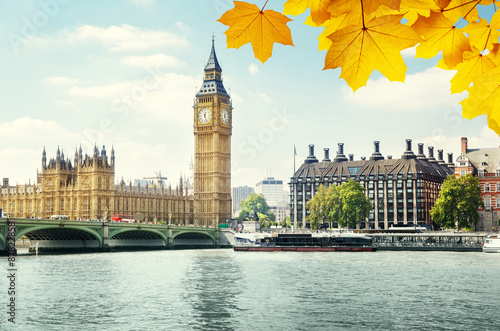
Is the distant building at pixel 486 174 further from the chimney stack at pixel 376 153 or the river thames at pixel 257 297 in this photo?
the river thames at pixel 257 297

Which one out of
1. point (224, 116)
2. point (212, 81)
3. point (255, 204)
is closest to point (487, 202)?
point (224, 116)

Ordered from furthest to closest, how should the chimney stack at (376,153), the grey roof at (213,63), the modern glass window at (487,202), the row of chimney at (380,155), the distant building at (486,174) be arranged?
1. the grey roof at (213,63)
2. the chimney stack at (376,153)
3. the row of chimney at (380,155)
4. the modern glass window at (487,202)
5. the distant building at (486,174)

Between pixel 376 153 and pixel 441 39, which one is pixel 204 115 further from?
pixel 441 39

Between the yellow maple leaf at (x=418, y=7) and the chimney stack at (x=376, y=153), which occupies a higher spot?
the chimney stack at (x=376, y=153)

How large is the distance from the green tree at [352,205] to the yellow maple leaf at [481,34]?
93758 mm

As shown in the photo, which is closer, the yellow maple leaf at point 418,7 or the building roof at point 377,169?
the yellow maple leaf at point 418,7

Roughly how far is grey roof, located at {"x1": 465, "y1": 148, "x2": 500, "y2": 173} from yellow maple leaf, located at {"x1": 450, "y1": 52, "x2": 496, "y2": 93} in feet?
316

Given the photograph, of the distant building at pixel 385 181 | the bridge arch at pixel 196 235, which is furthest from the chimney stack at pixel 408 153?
the bridge arch at pixel 196 235

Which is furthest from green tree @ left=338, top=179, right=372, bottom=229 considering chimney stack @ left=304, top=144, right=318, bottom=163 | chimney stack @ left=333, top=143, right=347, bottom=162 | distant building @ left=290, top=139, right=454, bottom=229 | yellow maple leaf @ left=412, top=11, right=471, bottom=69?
yellow maple leaf @ left=412, top=11, right=471, bottom=69

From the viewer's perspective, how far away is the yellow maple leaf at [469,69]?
1.94 metres

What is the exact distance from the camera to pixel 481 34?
1908mm

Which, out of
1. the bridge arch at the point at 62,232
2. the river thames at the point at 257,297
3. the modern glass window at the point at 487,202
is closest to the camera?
the river thames at the point at 257,297

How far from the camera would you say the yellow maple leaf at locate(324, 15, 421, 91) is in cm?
167

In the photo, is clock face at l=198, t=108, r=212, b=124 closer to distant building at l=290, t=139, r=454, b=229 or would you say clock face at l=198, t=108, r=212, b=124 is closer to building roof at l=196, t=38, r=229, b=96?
building roof at l=196, t=38, r=229, b=96
